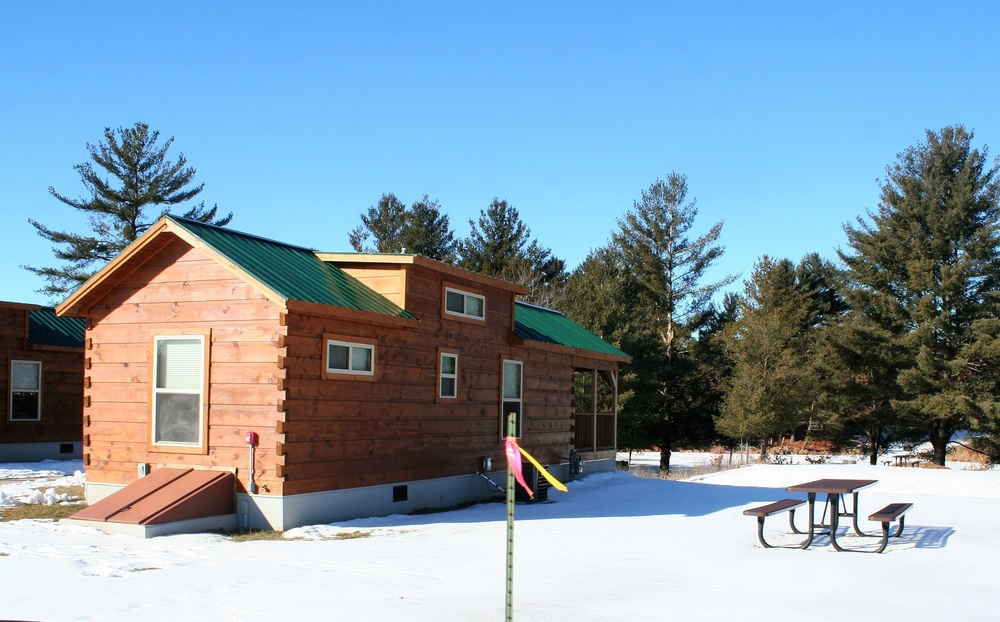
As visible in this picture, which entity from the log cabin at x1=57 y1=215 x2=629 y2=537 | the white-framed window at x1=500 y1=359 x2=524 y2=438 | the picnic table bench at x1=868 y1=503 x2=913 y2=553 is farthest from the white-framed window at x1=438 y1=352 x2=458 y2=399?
the picnic table bench at x1=868 y1=503 x2=913 y2=553

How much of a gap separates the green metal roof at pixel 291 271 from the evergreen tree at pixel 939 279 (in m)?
24.2

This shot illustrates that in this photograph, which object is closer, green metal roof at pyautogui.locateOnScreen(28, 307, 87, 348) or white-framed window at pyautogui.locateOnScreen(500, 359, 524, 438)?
white-framed window at pyautogui.locateOnScreen(500, 359, 524, 438)

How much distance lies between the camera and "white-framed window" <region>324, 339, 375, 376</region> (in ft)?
43.2

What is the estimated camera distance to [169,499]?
12.0m

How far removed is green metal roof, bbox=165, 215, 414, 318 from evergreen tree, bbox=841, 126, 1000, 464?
24177mm

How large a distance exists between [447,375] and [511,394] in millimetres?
2493

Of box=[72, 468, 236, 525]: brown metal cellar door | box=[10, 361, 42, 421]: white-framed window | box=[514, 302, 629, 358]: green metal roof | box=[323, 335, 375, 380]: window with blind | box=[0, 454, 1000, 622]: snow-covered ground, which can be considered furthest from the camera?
box=[10, 361, 42, 421]: white-framed window

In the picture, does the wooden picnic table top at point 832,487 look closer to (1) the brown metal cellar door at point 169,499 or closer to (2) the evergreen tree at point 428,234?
(1) the brown metal cellar door at point 169,499

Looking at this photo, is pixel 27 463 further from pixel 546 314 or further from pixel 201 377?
pixel 546 314

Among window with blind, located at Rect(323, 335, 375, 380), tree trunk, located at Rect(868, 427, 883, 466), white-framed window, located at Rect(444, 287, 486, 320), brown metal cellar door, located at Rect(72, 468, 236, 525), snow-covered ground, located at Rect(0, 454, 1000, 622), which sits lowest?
tree trunk, located at Rect(868, 427, 883, 466)

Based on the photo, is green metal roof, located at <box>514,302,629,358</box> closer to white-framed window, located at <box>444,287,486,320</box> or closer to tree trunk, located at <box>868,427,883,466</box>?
white-framed window, located at <box>444,287,486,320</box>

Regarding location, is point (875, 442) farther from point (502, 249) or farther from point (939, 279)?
point (502, 249)

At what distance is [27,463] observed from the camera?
2188 centimetres

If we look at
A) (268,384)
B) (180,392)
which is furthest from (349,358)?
(180,392)
